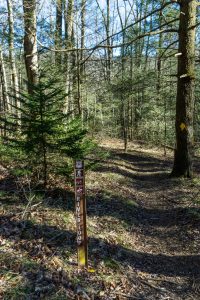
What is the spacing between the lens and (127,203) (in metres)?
7.97

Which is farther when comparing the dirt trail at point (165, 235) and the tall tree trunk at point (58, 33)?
the tall tree trunk at point (58, 33)

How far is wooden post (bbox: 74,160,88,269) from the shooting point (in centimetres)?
420

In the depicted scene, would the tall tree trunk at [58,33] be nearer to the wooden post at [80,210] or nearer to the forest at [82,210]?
the forest at [82,210]

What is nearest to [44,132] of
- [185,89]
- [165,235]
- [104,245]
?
[104,245]

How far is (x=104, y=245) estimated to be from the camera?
17.1 feet

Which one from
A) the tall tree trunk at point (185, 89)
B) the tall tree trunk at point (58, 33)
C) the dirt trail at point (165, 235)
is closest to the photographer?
the dirt trail at point (165, 235)

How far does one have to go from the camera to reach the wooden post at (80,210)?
4203mm

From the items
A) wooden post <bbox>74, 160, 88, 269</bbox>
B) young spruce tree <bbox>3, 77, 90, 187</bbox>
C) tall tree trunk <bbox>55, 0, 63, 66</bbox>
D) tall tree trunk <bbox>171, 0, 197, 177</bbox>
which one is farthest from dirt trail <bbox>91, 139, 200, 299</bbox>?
tall tree trunk <bbox>55, 0, 63, 66</bbox>

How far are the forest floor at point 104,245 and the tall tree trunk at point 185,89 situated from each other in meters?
1.70

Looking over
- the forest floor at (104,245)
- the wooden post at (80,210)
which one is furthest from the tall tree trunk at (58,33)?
the wooden post at (80,210)

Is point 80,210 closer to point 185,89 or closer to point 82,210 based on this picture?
point 82,210

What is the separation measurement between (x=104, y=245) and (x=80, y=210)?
51.5 inches

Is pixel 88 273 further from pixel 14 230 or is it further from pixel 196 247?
pixel 196 247

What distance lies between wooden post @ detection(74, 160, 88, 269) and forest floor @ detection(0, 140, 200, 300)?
10.8 inches
